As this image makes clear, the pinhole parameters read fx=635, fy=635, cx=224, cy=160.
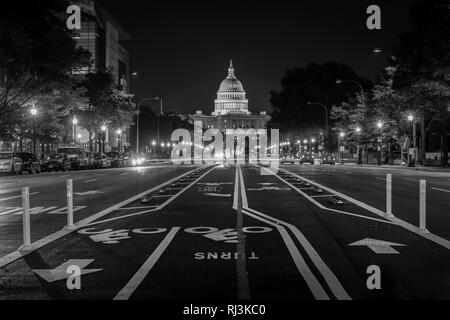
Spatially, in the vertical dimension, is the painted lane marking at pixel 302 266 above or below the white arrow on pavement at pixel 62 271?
above

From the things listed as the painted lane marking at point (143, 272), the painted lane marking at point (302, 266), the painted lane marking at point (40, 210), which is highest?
the painted lane marking at point (40, 210)

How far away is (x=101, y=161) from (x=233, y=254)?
58.3m

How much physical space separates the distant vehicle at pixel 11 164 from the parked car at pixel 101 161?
645 inches

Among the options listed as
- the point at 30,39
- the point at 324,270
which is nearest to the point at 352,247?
the point at 324,270

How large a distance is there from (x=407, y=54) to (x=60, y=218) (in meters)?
46.7

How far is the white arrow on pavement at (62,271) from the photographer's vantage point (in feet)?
28.6

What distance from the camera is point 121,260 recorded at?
32.9 ft

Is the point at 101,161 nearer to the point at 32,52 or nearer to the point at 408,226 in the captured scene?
the point at 32,52

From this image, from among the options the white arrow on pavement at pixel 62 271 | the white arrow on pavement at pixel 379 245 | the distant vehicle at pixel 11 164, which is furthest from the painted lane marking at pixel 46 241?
the distant vehicle at pixel 11 164

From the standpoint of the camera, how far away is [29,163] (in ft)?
164

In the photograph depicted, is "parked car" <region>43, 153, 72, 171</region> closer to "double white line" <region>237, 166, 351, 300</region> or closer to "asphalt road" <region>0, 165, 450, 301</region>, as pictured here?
"asphalt road" <region>0, 165, 450, 301</region>

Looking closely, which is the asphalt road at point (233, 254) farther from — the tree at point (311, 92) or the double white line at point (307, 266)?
the tree at point (311, 92)

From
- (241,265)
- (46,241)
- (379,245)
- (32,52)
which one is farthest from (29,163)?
(241,265)
